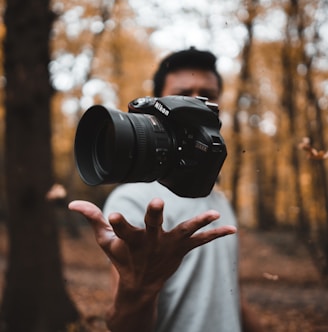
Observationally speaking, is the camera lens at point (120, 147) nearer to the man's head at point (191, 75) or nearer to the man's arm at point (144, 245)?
the man's arm at point (144, 245)

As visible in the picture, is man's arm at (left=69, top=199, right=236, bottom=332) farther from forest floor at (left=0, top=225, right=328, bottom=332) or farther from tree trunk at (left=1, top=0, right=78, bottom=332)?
tree trunk at (left=1, top=0, right=78, bottom=332)

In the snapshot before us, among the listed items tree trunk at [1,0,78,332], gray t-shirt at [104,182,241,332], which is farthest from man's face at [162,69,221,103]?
tree trunk at [1,0,78,332]

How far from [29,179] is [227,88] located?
290 inches

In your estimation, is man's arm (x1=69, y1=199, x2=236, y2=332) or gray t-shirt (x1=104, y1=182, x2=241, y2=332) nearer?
man's arm (x1=69, y1=199, x2=236, y2=332)

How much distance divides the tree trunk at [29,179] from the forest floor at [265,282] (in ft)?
2.04

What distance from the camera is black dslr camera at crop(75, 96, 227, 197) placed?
95 cm

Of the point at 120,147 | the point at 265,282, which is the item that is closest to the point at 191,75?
the point at 120,147

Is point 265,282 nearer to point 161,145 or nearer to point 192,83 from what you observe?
point 192,83

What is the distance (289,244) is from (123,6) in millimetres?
7342

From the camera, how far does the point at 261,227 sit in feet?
44.6

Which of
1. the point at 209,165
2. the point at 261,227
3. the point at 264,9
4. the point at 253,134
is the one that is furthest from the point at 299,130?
the point at 261,227

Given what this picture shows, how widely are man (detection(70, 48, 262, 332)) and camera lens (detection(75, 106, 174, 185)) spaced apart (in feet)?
0.34

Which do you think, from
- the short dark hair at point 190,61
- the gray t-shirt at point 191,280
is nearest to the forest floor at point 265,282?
A: the gray t-shirt at point 191,280

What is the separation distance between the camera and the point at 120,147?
2.96ft
